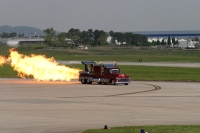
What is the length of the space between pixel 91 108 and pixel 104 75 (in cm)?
2621

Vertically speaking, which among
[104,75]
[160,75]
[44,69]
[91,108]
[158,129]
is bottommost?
[160,75]

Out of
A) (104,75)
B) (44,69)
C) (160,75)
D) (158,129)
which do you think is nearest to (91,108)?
(158,129)

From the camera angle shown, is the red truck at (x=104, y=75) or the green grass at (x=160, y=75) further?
the green grass at (x=160, y=75)

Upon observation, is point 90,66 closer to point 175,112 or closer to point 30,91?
point 30,91

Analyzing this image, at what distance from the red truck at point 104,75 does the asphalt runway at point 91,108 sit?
7370mm

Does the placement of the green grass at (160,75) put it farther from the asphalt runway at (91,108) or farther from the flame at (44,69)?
the asphalt runway at (91,108)

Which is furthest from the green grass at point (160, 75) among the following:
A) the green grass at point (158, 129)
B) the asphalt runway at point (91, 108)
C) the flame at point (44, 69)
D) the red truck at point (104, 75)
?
the green grass at point (158, 129)

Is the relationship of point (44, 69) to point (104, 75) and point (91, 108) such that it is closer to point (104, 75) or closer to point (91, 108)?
point (104, 75)

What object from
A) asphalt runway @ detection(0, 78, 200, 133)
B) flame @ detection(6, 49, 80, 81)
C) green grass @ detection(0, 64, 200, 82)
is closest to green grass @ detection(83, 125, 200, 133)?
asphalt runway @ detection(0, 78, 200, 133)

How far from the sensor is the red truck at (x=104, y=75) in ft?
206

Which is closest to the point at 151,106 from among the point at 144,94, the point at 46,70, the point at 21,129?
the point at 144,94

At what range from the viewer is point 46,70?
73.1m

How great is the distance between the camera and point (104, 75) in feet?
209

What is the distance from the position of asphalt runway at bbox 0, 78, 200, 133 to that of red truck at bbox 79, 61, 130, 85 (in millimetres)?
7370
